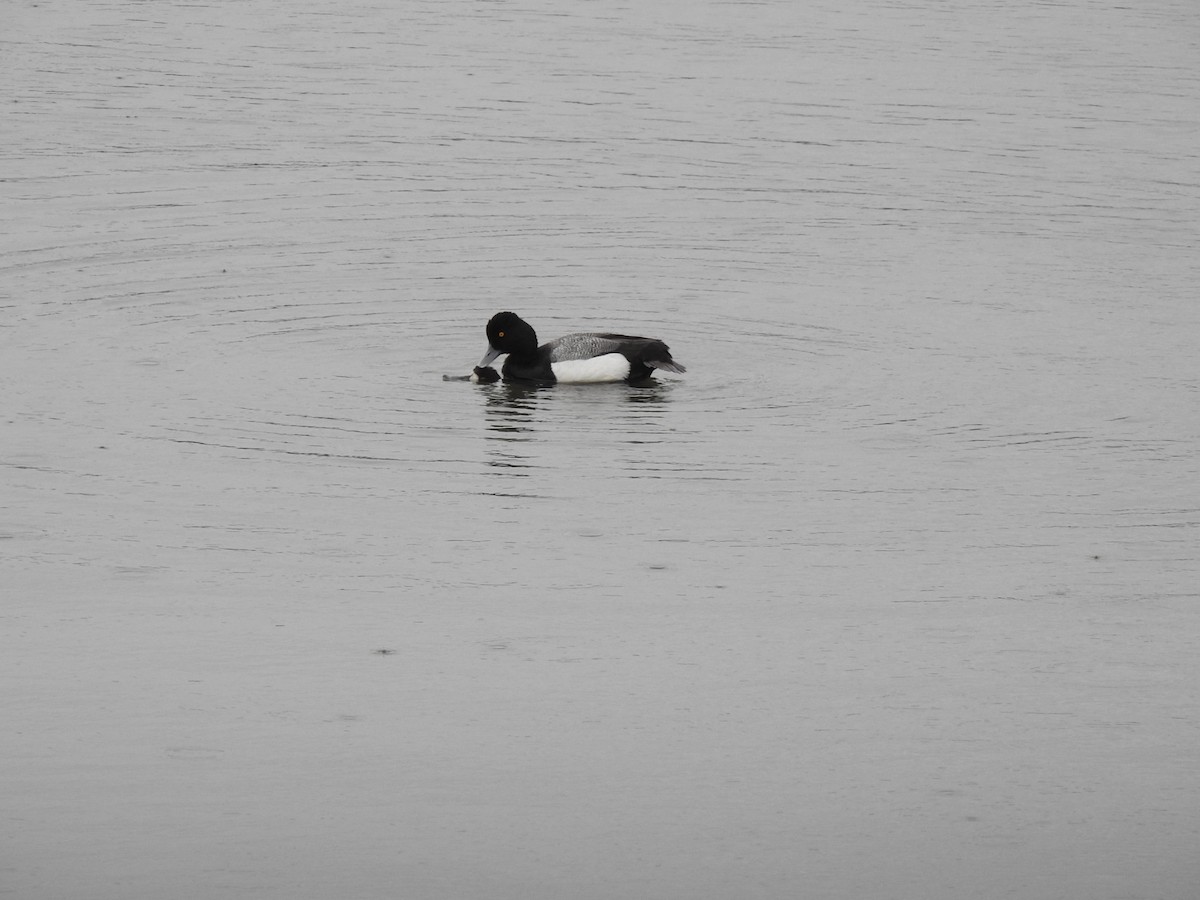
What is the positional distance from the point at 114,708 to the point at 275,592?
1.75 m

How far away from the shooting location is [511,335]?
1575 centimetres

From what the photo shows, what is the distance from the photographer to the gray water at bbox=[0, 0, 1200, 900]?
24.9 ft

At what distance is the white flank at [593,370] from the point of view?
51.1ft

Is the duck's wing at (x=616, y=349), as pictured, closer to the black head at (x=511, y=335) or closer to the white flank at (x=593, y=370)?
the white flank at (x=593, y=370)

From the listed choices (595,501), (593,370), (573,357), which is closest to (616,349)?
(593,370)

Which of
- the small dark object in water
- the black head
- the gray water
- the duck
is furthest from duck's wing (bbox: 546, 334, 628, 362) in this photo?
the small dark object in water

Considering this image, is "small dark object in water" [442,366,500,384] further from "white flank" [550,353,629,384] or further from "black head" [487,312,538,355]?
"white flank" [550,353,629,384]

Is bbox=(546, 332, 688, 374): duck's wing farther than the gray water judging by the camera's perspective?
Yes

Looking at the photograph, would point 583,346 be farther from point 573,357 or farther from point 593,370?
point 593,370

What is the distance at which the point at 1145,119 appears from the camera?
27.6m

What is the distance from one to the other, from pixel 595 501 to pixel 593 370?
375cm

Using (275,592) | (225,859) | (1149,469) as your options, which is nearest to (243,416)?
(275,592)

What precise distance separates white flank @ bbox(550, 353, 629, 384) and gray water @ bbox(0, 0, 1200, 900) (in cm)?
12

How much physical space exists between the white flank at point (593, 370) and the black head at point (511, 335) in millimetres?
269
